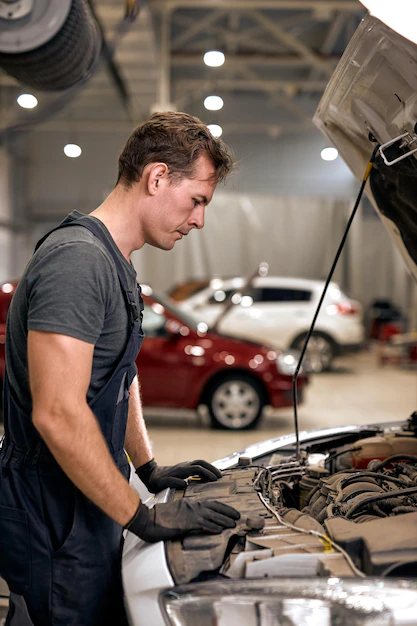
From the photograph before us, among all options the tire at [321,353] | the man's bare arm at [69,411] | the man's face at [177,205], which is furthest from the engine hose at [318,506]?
the tire at [321,353]

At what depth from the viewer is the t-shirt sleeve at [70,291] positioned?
1.40m

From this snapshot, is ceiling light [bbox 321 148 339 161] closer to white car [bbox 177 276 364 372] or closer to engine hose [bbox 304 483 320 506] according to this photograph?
engine hose [bbox 304 483 320 506]

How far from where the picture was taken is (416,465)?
7.39ft

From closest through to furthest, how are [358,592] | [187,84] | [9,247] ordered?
[358,592]
[187,84]
[9,247]

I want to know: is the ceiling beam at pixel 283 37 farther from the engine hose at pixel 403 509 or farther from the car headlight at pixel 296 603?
the car headlight at pixel 296 603

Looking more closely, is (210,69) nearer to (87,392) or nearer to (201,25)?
(201,25)

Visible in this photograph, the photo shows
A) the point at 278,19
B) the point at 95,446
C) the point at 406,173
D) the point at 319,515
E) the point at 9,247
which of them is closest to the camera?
the point at 95,446

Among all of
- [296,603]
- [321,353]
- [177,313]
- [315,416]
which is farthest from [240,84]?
[296,603]

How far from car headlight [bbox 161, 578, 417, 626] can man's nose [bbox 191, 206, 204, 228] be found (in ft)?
3.05

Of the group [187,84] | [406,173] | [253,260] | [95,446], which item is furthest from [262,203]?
[95,446]

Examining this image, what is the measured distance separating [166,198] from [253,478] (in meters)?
0.92

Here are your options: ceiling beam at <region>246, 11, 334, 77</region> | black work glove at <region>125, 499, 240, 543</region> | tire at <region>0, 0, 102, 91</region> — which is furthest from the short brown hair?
ceiling beam at <region>246, 11, 334, 77</region>

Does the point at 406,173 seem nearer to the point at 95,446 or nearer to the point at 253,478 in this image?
the point at 253,478

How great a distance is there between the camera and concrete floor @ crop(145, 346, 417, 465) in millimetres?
5951
